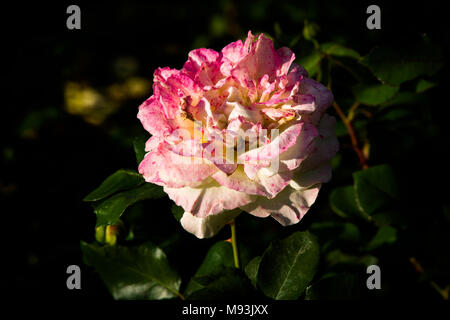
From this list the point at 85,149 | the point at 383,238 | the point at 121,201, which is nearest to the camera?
the point at 121,201

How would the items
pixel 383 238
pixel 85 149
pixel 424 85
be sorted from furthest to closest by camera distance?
1. pixel 85 149
2. pixel 383 238
3. pixel 424 85

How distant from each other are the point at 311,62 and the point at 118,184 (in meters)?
0.50

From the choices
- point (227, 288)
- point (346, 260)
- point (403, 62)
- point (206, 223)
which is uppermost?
point (403, 62)

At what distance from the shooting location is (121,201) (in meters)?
0.72

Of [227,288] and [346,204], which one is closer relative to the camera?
[227,288]

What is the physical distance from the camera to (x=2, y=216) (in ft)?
4.63

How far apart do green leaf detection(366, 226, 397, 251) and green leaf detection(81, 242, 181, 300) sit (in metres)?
0.51

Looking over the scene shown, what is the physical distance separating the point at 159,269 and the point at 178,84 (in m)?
0.40

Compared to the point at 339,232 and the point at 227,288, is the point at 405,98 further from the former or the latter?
the point at 227,288

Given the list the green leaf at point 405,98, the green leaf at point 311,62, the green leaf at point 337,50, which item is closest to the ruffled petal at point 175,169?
the green leaf at point 311,62

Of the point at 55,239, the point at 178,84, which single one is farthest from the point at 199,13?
the point at 178,84

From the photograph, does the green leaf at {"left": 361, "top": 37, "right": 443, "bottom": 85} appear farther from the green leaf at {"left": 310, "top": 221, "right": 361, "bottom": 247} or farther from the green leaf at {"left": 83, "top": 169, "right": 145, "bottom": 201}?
the green leaf at {"left": 83, "top": 169, "right": 145, "bottom": 201}

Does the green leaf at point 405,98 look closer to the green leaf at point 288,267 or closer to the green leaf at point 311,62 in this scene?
the green leaf at point 311,62

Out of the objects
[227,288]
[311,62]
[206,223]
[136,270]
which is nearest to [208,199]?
[206,223]
